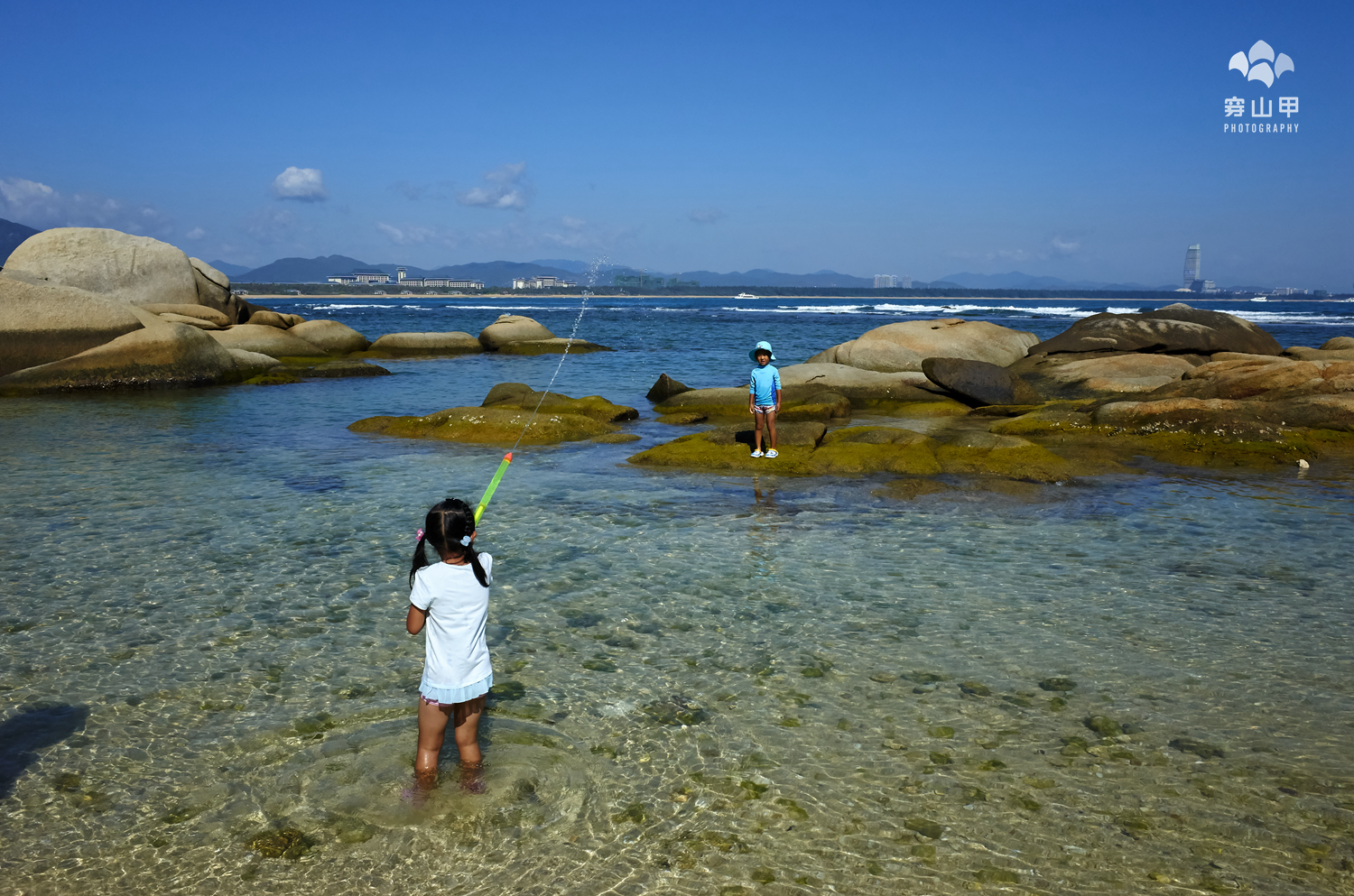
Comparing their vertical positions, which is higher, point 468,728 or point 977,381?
point 977,381

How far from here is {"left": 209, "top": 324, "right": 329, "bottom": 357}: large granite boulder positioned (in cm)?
3195

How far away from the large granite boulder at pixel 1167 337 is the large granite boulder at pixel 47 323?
24.5 meters

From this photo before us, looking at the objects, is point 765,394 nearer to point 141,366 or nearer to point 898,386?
point 898,386

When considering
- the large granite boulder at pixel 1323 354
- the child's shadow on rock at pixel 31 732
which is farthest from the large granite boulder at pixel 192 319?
the large granite boulder at pixel 1323 354

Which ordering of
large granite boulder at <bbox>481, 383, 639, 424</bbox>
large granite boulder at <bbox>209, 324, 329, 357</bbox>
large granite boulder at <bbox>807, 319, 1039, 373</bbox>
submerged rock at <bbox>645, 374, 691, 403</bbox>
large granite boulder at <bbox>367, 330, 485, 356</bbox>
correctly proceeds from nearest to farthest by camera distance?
large granite boulder at <bbox>481, 383, 639, 424</bbox> → submerged rock at <bbox>645, 374, 691, 403</bbox> → large granite boulder at <bbox>807, 319, 1039, 373</bbox> → large granite boulder at <bbox>209, 324, 329, 357</bbox> → large granite boulder at <bbox>367, 330, 485, 356</bbox>

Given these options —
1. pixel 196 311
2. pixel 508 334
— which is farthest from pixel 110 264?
pixel 508 334

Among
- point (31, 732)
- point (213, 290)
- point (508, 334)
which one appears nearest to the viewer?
point (31, 732)

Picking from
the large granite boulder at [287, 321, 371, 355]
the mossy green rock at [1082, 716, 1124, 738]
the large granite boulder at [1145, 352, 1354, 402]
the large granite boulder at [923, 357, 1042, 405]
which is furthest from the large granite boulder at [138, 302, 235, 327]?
the mossy green rock at [1082, 716, 1124, 738]

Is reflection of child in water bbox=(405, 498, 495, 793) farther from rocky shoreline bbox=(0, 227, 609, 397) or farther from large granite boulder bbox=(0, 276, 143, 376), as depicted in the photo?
large granite boulder bbox=(0, 276, 143, 376)

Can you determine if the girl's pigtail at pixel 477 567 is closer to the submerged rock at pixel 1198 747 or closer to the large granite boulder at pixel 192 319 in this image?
the submerged rock at pixel 1198 747

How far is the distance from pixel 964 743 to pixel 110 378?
78.9ft

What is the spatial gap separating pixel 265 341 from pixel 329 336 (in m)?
3.32

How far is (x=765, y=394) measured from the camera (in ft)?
42.2

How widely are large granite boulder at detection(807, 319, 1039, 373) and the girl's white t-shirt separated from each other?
1857 cm
